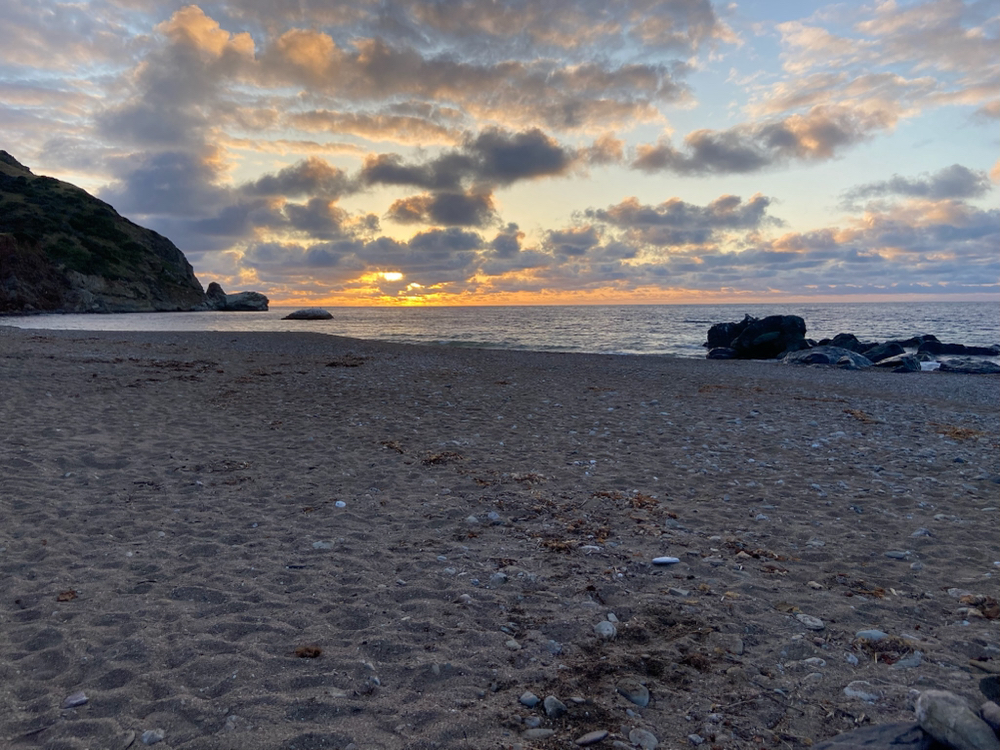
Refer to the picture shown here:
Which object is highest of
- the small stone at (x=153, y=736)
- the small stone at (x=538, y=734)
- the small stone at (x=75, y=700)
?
the small stone at (x=75, y=700)

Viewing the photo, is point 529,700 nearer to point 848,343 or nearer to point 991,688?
point 991,688

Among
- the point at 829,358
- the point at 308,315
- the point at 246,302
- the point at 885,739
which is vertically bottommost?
the point at 885,739

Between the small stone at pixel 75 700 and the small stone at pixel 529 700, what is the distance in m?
2.88

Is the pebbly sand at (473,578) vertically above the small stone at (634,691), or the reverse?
the pebbly sand at (473,578)

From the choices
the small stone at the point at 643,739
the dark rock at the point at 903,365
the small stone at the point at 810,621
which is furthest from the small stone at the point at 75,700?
the dark rock at the point at 903,365

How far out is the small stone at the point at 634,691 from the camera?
381 cm

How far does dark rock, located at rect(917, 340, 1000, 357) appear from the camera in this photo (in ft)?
140

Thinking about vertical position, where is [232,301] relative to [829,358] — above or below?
above

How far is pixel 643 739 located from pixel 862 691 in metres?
1.70

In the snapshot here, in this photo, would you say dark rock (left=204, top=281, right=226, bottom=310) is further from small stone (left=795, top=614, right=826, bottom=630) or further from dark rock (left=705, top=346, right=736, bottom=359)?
small stone (left=795, top=614, right=826, bottom=630)

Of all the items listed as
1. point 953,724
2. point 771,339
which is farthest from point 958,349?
point 953,724

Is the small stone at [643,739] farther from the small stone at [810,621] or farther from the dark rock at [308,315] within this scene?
the dark rock at [308,315]

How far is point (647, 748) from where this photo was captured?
3.36 metres

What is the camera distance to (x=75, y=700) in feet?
11.9
